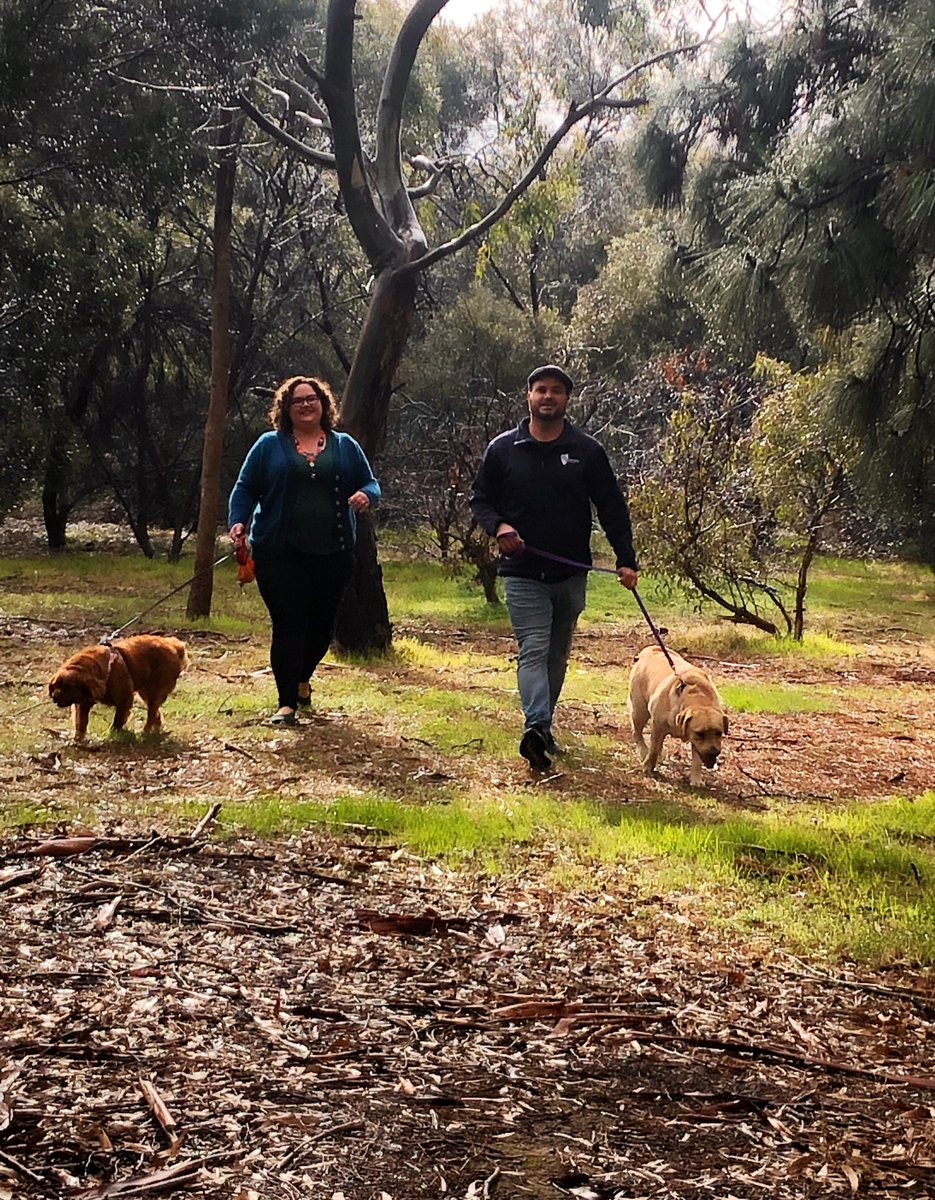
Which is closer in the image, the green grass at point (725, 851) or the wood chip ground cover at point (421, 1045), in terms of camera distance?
the wood chip ground cover at point (421, 1045)

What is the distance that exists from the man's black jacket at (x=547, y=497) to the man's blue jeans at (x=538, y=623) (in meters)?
0.08

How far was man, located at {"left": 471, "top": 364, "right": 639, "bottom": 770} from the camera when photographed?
19.8 ft

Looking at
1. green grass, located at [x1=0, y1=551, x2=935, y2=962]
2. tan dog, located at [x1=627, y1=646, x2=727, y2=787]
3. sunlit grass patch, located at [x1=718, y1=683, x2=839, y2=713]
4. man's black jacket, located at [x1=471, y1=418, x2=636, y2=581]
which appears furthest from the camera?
sunlit grass patch, located at [x1=718, y1=683, x2=839, y2=713]

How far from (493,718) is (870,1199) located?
534 centimetres

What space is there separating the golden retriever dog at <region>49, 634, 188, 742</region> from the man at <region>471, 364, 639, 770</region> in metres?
1.94

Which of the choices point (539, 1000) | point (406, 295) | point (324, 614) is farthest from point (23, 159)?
point (539, 1000)

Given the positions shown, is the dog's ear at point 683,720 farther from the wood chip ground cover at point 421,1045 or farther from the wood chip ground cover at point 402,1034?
the wood chip ground cover at point 421,1045

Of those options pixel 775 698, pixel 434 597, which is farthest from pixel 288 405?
pixel 434 597

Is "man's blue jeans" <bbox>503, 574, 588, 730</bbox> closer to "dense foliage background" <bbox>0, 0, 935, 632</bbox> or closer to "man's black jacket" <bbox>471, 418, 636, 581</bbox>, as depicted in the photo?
"man's black jacket" <bbox>471, 418, 636, 581</bbox>

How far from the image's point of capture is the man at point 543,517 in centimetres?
604

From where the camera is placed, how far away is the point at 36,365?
15695mm

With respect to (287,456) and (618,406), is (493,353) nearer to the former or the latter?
(618,406)

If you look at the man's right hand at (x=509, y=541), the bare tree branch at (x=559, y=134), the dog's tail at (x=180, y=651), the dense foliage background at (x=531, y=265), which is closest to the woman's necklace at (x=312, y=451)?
the dog's tail at (x=180, y=651)

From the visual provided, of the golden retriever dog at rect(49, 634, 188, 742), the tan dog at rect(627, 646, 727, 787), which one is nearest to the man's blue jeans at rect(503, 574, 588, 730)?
Answer: the tan dog at rect(627, 646, 727, 787)
